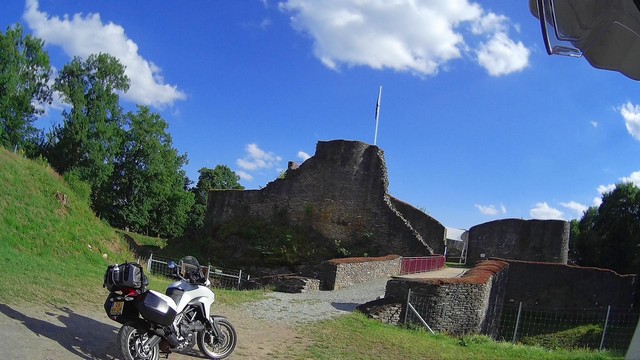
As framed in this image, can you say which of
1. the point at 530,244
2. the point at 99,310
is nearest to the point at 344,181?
the point at 530,244

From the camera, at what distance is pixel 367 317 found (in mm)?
11562

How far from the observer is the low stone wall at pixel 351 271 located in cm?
1681

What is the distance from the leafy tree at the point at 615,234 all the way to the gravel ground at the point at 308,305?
86.4ft

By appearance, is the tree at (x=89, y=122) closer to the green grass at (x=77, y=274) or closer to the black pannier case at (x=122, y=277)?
the green grass at (x=77, y=274)

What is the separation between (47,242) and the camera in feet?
40.4

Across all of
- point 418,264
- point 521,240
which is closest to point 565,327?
point 418,264

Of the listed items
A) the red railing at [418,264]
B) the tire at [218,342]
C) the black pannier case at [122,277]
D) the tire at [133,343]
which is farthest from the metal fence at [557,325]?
the black pannier case at [122,277]

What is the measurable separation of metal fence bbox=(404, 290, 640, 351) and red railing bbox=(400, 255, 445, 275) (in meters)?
3.75

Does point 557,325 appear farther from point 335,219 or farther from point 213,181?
point 213,181

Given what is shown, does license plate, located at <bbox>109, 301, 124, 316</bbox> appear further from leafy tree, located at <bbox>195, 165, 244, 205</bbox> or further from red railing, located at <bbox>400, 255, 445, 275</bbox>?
leafy tree, located at <bbox>195, 165, 244, 205</bbox>

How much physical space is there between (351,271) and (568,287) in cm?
1519

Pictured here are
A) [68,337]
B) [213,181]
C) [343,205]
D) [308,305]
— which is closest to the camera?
[68,337]

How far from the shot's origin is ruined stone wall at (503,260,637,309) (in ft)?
88.7

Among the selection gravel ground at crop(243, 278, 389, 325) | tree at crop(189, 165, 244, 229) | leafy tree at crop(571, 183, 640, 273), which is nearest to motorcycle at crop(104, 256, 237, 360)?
gravel ground at crop(243, 278, 389, 325)
